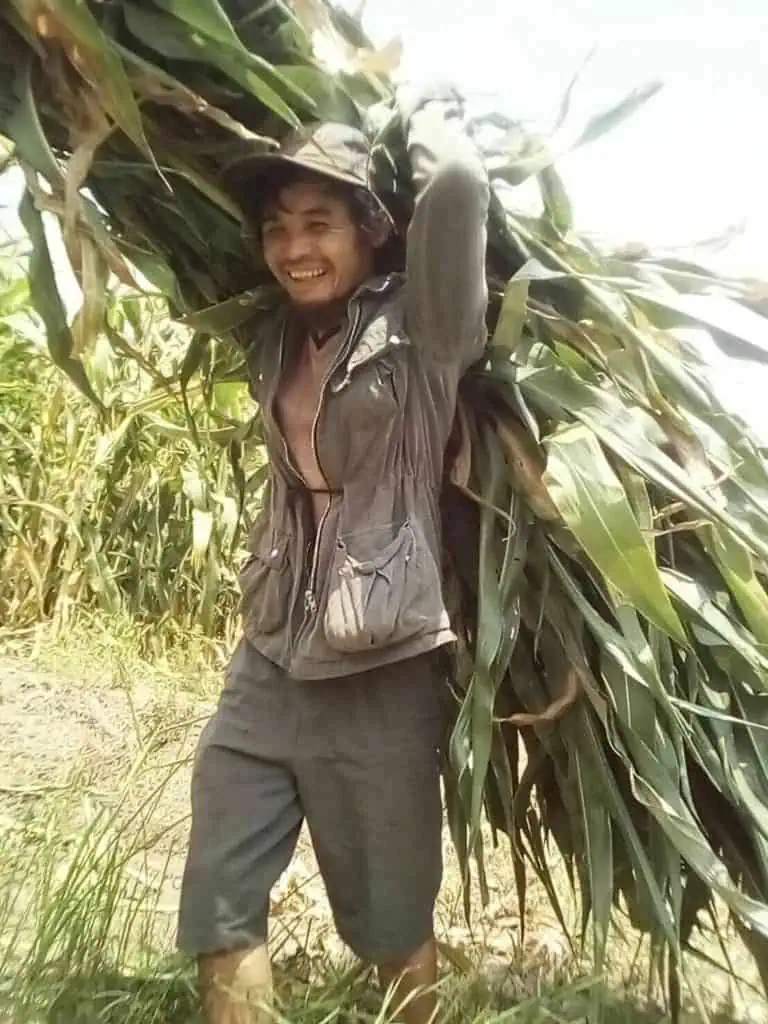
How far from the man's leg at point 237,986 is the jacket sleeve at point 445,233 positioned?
22.5 inches

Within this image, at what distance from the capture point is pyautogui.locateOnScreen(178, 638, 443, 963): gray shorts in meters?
1.00

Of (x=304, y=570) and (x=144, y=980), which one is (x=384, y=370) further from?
(x=144, y=980)

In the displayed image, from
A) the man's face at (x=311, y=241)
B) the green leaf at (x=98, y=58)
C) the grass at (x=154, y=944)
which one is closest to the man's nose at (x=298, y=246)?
the man's face at (x=311, y=241)

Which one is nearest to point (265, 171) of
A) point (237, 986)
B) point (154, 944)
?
point (237, 986)

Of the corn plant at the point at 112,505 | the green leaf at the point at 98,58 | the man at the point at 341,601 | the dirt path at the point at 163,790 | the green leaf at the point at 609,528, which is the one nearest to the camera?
the green leaf at the point at 98,58

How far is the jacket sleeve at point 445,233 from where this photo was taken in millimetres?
873

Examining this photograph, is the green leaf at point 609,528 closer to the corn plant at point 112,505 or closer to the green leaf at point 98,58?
the green leaf at point 98,58

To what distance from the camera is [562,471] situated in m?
0.88

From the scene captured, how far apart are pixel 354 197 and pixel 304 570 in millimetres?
343

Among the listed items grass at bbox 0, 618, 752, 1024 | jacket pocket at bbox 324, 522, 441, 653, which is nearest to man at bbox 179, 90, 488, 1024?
jacket pocket at bbox 324, 522, 441, 653

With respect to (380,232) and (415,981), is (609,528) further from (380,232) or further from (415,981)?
(415,981)

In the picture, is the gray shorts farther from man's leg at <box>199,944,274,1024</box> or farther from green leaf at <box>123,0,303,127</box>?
green leaf at <box>123,0,303,127</box>

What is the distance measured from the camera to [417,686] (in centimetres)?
103

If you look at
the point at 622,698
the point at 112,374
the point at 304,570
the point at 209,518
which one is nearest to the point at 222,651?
the point at 209,518
